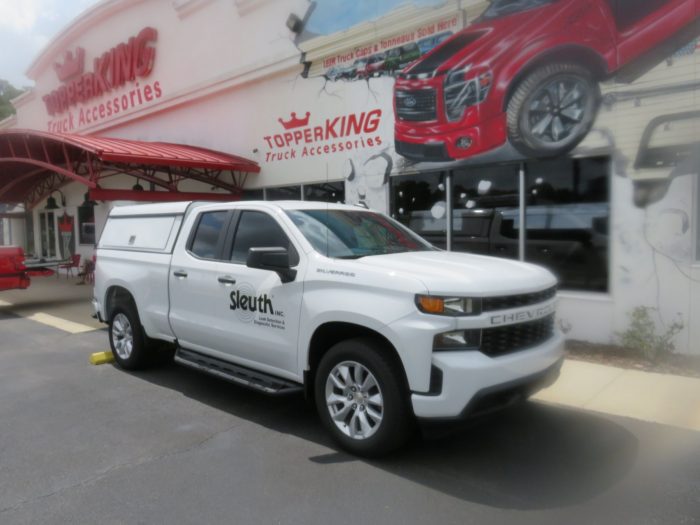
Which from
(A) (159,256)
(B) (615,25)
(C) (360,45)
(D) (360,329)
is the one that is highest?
(C) (360,45)

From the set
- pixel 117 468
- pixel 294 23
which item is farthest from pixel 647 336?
pixel 294 23

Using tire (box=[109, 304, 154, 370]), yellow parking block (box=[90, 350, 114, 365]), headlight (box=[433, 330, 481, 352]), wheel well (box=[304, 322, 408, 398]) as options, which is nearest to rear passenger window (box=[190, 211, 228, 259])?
tire (box=[109, 304, 154, 370])

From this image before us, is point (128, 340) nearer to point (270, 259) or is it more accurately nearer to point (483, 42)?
point (270, 259)

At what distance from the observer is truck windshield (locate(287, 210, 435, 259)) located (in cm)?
439

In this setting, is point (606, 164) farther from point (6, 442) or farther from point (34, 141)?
point (34, 141)

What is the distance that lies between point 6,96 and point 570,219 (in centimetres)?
4924

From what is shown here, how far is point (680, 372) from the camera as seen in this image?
18.8 ft

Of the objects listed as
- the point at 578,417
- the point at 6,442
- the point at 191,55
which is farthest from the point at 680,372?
the point at 191,55

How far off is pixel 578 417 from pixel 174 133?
41.2 ft

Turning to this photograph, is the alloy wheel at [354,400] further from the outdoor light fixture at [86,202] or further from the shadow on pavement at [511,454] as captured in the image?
the outdoor light fixture at [86,202]

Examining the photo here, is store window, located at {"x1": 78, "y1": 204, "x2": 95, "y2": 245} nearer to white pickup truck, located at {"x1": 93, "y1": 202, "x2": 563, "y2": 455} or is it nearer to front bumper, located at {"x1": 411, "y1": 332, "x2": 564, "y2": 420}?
white pickup truck, located at {"x1": 93, "y1": 202, "x2": 563, "y2": 455}

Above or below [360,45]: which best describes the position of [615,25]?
below

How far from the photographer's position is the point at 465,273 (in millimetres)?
3711

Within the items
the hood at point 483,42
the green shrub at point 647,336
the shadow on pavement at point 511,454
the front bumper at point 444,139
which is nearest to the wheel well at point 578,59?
the hood at point 483,42
